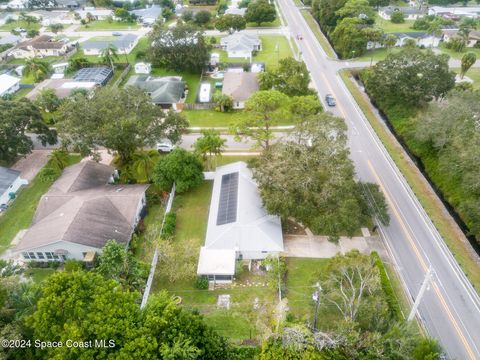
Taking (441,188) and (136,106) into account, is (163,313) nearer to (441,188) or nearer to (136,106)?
(136,106)

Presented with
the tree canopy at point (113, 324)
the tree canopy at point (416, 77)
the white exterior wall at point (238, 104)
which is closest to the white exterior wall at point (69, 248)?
the tree canopy at point (113, 324)

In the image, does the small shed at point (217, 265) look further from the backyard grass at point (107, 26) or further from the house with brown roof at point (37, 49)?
the backyard grass at point (107, 26)

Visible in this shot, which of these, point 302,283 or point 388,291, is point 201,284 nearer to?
point 302,283

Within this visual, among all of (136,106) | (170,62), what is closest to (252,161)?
(136,106)

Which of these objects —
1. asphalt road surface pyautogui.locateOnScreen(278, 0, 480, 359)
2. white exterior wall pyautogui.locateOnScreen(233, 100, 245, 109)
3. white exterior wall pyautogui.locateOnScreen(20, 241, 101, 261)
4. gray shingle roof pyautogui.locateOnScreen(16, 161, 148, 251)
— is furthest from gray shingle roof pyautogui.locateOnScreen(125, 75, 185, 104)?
white exterior wall pyautogui.locateOnScreen(20, 241, 101, 261)

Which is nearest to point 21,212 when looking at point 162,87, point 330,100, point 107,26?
point 162,87
